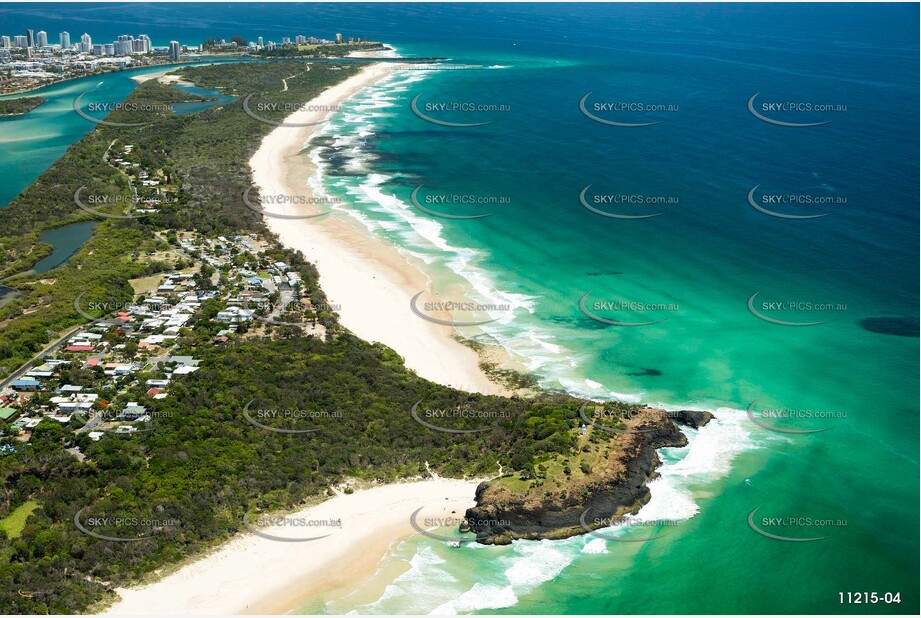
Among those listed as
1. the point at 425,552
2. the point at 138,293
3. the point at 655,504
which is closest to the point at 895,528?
the point at 655,504

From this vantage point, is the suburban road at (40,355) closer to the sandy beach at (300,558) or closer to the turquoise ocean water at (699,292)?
the sandy beach at (300,558)

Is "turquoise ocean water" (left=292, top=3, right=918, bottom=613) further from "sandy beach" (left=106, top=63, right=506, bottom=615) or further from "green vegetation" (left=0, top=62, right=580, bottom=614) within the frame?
"green vegetation" (left=0, top=62, right=580, bottom=614)

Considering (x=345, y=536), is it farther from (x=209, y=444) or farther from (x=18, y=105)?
(x=18, y=105)

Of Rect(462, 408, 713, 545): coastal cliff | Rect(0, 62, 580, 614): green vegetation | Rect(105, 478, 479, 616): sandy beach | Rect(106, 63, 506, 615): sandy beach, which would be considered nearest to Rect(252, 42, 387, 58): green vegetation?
Rect(0, 62, 580, 614): green vegetation

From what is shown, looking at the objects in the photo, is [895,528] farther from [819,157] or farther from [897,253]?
[819,157]

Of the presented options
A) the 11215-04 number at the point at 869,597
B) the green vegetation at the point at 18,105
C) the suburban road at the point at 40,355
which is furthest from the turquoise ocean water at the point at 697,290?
the green vegetation at the point at 18,105

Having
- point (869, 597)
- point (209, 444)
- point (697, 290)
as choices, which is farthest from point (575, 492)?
point (697, 290)
